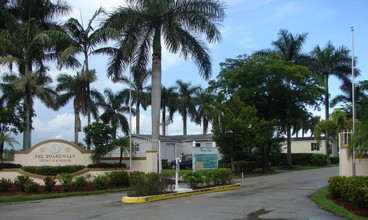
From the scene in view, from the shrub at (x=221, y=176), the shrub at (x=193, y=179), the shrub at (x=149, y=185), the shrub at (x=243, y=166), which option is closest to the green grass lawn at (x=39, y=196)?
the shrub at (x=149, y=185)

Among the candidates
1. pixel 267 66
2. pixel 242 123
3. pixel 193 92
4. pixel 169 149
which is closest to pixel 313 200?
pixel 242 123

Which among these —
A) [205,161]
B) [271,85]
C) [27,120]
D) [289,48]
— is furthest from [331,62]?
[27,120]

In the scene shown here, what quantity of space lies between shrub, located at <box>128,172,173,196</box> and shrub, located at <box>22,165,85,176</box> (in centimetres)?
781

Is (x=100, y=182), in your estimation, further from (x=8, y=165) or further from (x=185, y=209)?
(x=185, y=209)

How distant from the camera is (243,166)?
37031 millimetres

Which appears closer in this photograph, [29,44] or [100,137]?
[100,137]

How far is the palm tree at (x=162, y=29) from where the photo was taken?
83.9 feet

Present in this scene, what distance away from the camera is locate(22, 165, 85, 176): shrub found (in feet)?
80.4

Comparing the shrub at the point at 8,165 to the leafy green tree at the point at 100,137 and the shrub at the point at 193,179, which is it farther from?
the shrub at the point at 193,179

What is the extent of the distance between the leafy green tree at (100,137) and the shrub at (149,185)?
6747 millimetres

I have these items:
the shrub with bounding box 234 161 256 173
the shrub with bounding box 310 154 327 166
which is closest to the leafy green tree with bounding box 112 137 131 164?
the shrub with bounding box 234 161 256 173

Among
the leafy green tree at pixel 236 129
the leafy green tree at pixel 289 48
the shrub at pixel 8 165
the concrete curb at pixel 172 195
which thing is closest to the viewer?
the concrete curb at pixel 172 195

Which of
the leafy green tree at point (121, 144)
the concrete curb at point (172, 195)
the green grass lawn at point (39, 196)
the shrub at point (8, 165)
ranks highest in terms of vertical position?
the leafy green tree at point (121, 144)

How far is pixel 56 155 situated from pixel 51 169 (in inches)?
55.4
